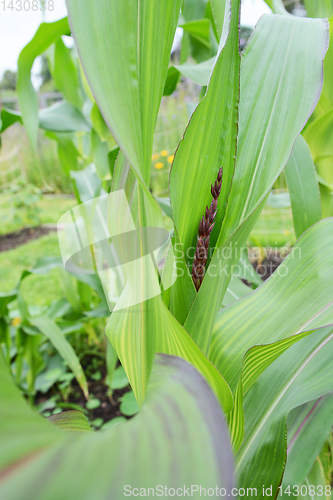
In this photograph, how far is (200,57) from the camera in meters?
0.81

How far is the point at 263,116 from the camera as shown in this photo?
0.35m

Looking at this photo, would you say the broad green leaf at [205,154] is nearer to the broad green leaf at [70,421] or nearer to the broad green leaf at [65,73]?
the broad green leaf at [70,421]

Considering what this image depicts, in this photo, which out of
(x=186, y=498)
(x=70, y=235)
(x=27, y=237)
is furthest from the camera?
(x=27, y=237)

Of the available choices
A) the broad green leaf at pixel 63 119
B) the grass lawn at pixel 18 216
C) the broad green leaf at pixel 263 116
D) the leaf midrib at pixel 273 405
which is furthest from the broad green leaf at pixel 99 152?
the grass lawn at pixel 18 216

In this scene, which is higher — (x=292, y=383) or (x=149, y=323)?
(x=149, y=323)

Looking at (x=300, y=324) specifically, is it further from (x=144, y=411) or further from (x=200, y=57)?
(x=200, y=57)

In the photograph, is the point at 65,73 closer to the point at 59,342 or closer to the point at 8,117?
the point at 8,117

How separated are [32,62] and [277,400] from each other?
0.86m

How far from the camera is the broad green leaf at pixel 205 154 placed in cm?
30

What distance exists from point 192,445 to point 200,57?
35.0 inches

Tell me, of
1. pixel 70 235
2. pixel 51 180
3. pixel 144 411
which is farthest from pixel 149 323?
pixel 51 180

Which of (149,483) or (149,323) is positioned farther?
(149,323)

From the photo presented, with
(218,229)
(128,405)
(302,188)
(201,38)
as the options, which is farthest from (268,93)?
(128,405)

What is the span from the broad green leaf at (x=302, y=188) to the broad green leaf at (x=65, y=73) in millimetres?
911
